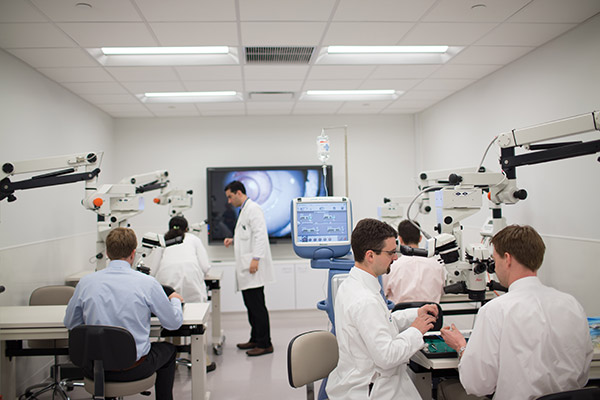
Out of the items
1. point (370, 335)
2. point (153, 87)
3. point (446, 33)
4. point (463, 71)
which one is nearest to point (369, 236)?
point (370, 335)

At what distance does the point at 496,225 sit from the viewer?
2867mm

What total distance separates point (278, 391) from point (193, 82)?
305 cm

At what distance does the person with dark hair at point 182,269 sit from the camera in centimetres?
371

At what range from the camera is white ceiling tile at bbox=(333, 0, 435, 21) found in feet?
8.96

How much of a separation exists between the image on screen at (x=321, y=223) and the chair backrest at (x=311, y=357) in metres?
0.74

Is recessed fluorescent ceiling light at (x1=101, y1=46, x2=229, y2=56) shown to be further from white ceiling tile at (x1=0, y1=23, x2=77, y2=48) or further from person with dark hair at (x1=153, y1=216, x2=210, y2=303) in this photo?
person with dark hair at (x1=153, y1=216, x2=210, y2=303)

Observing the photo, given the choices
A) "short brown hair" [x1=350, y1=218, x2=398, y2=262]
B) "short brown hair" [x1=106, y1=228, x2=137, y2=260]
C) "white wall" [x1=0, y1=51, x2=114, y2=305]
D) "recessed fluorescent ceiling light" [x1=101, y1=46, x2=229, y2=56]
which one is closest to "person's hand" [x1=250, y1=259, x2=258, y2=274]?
"short brown hair" [x1=106, y1=228, x2=137, y2=260]

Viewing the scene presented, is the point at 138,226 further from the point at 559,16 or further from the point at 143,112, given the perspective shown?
the point at 559,16

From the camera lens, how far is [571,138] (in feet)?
11.5

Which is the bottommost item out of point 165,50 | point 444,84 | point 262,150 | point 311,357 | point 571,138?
point 311,357

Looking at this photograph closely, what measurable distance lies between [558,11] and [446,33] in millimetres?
735

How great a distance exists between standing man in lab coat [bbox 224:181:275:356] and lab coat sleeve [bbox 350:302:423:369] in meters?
2.44

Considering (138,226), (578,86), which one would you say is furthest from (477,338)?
(138,226)

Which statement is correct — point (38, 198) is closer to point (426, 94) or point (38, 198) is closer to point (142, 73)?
point (142, 73)
